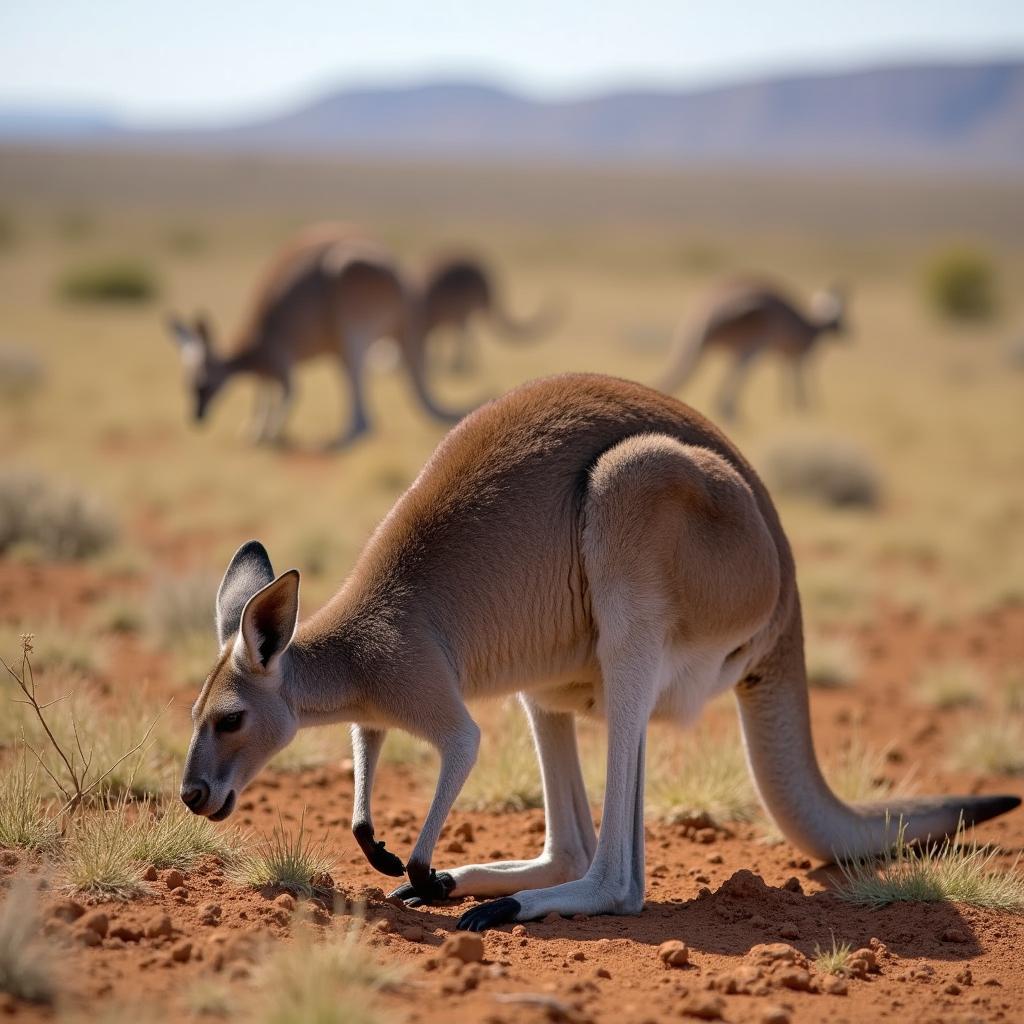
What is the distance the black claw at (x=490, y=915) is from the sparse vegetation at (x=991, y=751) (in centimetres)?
336

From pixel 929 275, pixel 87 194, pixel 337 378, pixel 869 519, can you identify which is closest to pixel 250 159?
pixel 87 194

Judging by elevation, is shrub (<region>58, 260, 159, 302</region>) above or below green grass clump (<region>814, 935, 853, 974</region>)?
above

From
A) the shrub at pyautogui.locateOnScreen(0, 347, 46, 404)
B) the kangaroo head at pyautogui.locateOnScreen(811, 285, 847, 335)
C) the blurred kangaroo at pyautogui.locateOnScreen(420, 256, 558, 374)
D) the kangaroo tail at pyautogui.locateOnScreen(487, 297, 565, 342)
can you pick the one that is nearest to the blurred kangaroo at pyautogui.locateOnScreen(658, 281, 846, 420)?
the kangaroo head at pyautogui.locateOnScreen(811, 285, 847, 335)

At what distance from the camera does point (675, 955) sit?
4152mm

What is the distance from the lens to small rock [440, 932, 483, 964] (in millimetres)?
3939

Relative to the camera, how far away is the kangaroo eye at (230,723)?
4.29 meters

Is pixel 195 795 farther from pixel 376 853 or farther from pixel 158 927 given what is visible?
pixel 376 853

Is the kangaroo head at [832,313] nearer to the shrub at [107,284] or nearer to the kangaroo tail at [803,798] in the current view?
the shrub at [107,284]

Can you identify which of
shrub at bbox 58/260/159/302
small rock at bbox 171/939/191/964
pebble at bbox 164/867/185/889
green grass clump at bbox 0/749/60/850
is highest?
shrub at bbox 58/260/159/302

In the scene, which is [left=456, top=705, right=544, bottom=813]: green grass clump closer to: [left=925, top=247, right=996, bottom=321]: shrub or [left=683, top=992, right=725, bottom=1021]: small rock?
[left=683, top=992, right=725, bottom=1021]: small rock

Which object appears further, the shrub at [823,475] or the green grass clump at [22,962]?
the shrub at [823,475]

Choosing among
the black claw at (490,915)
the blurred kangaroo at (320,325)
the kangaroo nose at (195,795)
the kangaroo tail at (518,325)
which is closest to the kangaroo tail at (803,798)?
the black claw at (490,915)

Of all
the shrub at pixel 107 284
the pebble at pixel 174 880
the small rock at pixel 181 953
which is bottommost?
the pebble at pixel 174 880

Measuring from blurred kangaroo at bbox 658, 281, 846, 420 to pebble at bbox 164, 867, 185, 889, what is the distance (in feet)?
54.4
